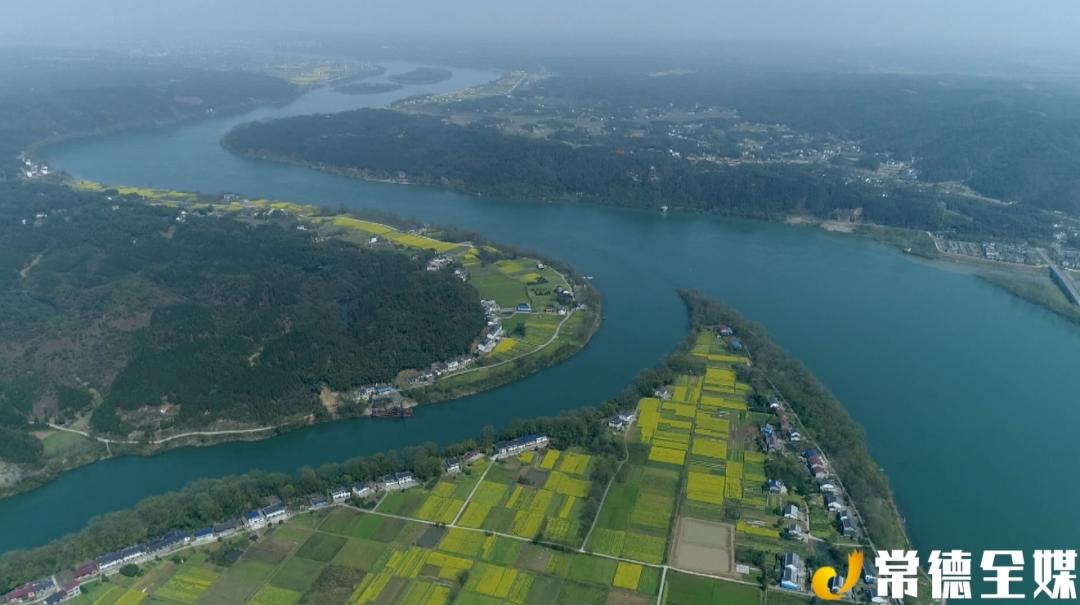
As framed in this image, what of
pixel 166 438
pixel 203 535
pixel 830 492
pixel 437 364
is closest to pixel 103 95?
pixel 166 438

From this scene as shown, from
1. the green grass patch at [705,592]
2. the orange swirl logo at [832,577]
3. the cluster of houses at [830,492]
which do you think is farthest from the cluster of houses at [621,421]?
the orange swirl logo at [832,577]

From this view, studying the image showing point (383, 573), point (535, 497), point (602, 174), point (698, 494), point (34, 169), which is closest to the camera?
point (383, 573)

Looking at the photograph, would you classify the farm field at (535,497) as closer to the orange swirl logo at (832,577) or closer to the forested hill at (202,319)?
the orange swirl logo at (832,577)

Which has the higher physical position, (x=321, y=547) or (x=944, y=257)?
(x=944, y=257)

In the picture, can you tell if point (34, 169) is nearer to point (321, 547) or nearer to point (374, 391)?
point (374, 391)

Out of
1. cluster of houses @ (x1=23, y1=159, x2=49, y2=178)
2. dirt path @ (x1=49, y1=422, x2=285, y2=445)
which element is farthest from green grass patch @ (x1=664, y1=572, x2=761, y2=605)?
cluster of houses @ (x1=23, y1=159, x2=49, y2=178)

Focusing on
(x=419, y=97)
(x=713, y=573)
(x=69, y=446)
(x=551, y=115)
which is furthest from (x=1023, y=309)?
(x=419, y=97)

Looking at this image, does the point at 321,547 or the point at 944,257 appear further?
the point at 944,257
